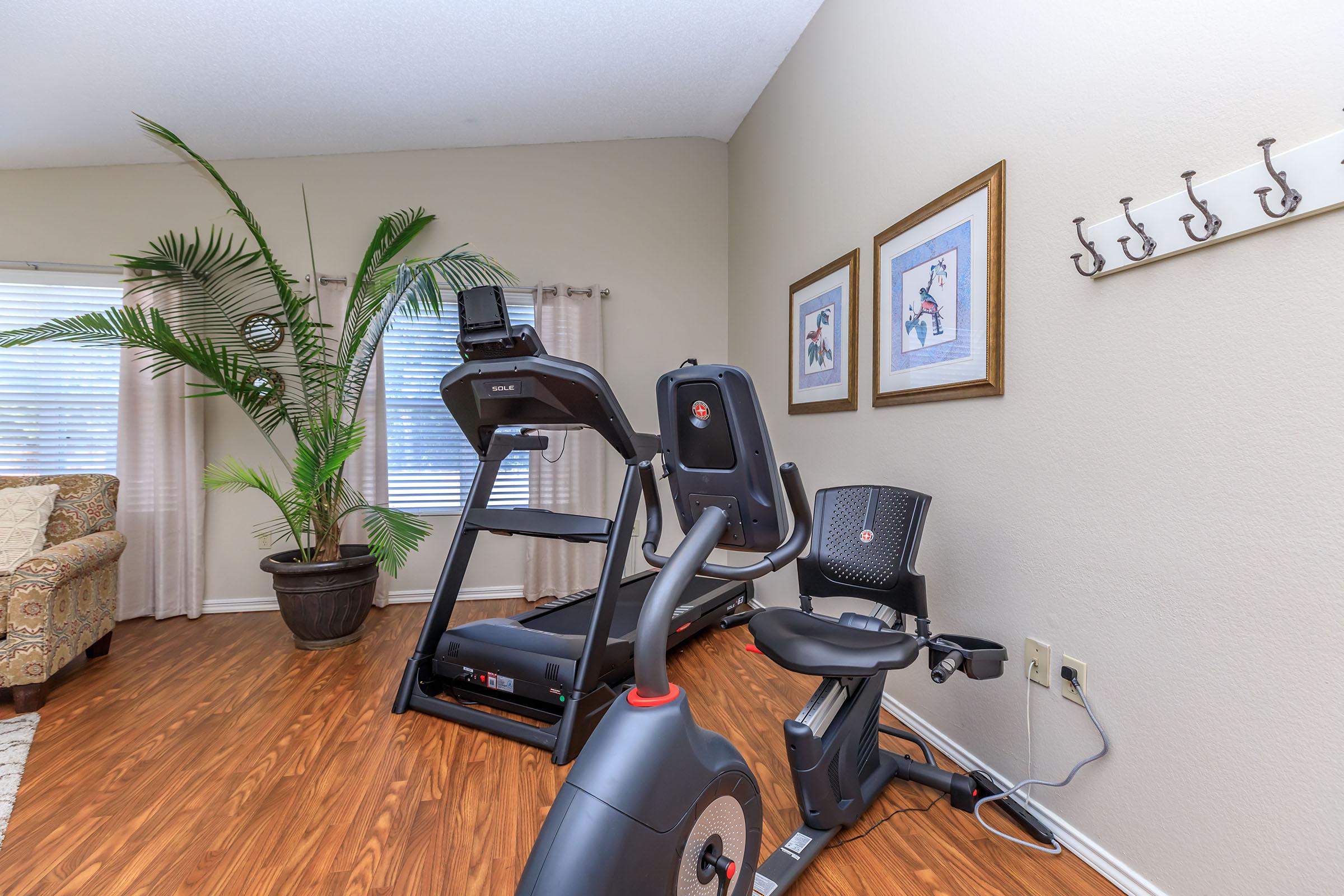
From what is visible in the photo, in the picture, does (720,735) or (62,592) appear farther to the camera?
(62,592)

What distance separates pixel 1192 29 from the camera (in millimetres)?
1272

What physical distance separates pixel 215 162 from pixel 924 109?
3.77 metres

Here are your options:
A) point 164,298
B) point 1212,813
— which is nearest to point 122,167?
point 164,298

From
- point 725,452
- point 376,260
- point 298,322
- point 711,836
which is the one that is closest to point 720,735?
point 711,836

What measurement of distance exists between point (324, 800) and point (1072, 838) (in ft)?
6.21

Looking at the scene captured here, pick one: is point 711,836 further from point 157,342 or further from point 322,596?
point 157,342

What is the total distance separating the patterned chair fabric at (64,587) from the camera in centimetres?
228

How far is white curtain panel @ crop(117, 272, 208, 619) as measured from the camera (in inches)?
135

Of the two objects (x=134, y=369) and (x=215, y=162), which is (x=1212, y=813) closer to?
(x=134, y=369)

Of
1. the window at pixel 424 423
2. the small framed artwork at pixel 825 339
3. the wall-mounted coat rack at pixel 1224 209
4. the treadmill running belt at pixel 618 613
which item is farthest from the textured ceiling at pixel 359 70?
the treadmill running belt at pixel 618 613

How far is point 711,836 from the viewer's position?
1073mm

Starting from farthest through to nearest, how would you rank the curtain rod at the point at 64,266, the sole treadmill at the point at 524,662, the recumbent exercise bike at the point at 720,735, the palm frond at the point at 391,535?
the curtain rod at the point at 64,266 → the palm frond at the point at 391,535 → the sole treadmill at the point at 524,662 → the recumbent exercise bike at the point at 720,735

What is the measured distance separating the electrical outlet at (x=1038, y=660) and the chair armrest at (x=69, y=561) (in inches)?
128

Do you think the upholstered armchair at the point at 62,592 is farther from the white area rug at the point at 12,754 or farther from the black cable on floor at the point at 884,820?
the black cable on floor at the point at 884,820
